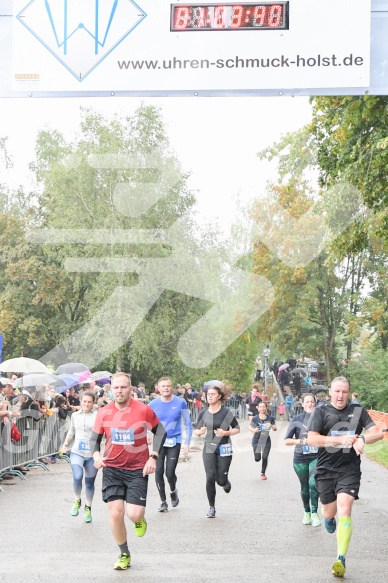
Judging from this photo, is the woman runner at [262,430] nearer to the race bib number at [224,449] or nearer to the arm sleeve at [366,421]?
the race bib number at [224,449]

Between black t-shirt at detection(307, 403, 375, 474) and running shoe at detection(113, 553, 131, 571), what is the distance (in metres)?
1.90

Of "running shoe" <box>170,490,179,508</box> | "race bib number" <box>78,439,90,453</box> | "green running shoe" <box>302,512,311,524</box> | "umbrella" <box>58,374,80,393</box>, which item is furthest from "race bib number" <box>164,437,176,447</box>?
"umbrella" <box>58,374,80,393</box>

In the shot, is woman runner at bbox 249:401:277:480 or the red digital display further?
woman runner at bbox 249:401:277:480

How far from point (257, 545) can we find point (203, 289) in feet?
135

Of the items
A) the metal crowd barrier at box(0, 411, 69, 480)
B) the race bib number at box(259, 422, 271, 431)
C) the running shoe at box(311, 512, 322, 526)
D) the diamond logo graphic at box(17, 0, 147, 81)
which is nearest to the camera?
the diamond logo graphic at box(17, 0, 147, 81)

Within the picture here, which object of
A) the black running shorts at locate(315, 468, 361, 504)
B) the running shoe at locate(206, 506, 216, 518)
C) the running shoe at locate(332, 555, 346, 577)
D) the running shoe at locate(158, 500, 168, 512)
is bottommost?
the running shoe at locate(158, 500, 168, 512)

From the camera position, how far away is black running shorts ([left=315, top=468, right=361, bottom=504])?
9.24 m

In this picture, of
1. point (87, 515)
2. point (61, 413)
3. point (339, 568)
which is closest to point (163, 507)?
point (87, 515)

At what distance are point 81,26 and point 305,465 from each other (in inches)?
231

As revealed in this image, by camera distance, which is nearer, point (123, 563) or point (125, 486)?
point (123, 563)

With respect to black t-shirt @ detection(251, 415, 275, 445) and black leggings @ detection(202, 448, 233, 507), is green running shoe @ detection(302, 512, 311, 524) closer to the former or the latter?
black leggings @ detection(202, 448, 233, 507)

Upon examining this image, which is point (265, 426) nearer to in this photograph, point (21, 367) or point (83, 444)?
point (83, 444)

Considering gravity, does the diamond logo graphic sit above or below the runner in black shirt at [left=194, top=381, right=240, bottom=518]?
above

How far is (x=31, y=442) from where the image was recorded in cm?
1981
